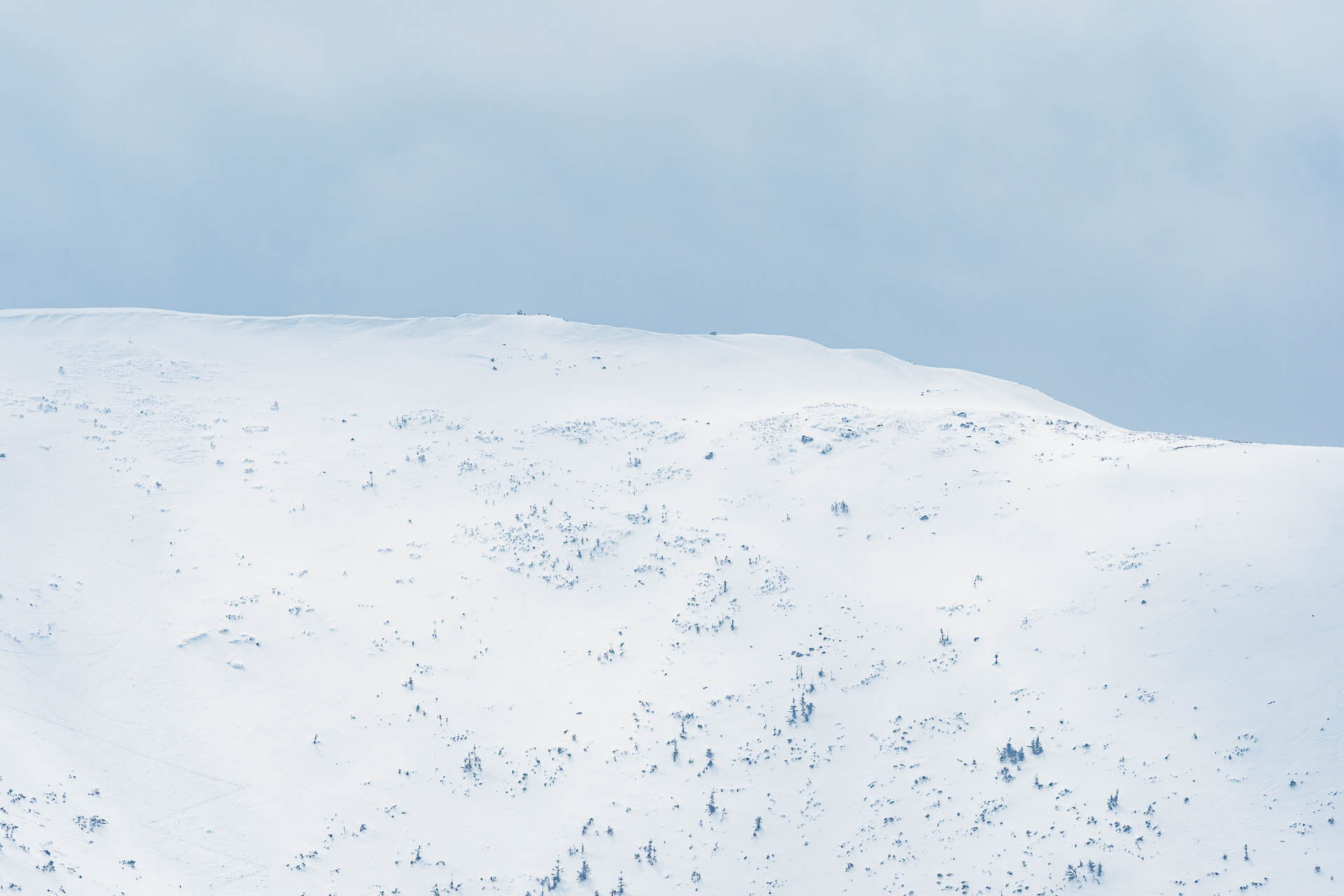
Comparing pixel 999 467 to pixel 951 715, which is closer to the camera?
pixel 951 715

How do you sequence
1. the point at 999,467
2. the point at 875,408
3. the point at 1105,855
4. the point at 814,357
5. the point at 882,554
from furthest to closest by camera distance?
the point at 814,357 < the point at 875,408 < the point at 999,467 < the point at 882,554 < the point at 1105,855

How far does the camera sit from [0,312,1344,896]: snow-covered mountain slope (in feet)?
113

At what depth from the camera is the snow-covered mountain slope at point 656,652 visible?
3431 centimetres

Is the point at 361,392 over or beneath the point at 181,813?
over

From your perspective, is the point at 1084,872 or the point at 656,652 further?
the point at 656,652

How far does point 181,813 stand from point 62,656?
30.0 ft

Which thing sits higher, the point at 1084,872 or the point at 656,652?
the point at 656,652

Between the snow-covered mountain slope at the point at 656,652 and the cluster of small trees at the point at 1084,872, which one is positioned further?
the snow-covered mountain slope at the point at 656,652

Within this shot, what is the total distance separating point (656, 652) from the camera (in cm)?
4384

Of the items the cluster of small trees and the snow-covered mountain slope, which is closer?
the cluster of small trees

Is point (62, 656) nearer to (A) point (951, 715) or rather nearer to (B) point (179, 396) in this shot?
(B) point (179, 396)

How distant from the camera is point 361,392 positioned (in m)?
66.4

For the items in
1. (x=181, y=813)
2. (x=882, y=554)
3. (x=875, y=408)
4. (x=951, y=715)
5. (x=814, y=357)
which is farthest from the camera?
(x=814, y=357)

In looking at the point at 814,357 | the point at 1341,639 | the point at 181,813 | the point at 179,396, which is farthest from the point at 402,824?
the point at 814,357
